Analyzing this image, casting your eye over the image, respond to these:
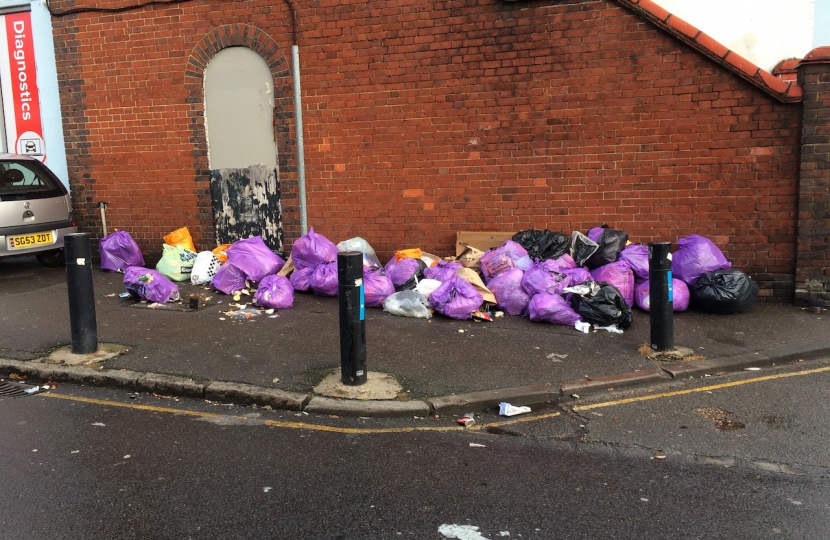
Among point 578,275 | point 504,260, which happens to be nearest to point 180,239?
point 504,260

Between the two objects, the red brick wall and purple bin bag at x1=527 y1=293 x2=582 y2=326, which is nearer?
purple bin bag at x1=527 y1=293 x2=582 y2=326

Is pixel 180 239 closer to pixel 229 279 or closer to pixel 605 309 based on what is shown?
pixel 229 279

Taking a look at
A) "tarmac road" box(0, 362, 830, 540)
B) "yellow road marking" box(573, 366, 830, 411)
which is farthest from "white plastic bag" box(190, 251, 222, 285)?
"yellow road marking" box(573, 366, 830, 411)

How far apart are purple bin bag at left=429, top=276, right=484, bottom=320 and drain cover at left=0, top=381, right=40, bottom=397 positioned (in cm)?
381

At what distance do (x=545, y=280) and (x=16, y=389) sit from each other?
5.01m

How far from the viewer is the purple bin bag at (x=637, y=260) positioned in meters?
7.20

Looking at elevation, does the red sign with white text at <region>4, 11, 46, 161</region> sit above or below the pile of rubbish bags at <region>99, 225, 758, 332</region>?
above

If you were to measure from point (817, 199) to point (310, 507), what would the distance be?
21.9 feet

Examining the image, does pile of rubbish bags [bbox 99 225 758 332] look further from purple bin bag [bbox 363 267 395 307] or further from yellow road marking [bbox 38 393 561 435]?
yellow road marking [bbox 38 393 561 435]

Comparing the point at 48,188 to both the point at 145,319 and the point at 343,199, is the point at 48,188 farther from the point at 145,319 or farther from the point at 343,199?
the point at 343,199

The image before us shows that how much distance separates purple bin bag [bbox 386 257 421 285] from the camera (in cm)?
752

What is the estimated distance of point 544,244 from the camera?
7.62 metres

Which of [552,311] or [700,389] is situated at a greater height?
[552,311]

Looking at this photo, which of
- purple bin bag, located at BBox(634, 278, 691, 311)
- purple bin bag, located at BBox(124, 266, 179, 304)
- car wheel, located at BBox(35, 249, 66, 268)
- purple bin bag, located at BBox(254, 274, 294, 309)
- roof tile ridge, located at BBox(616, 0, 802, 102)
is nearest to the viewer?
purple bin bag, located at BBox(634, 278, 691, 311)
